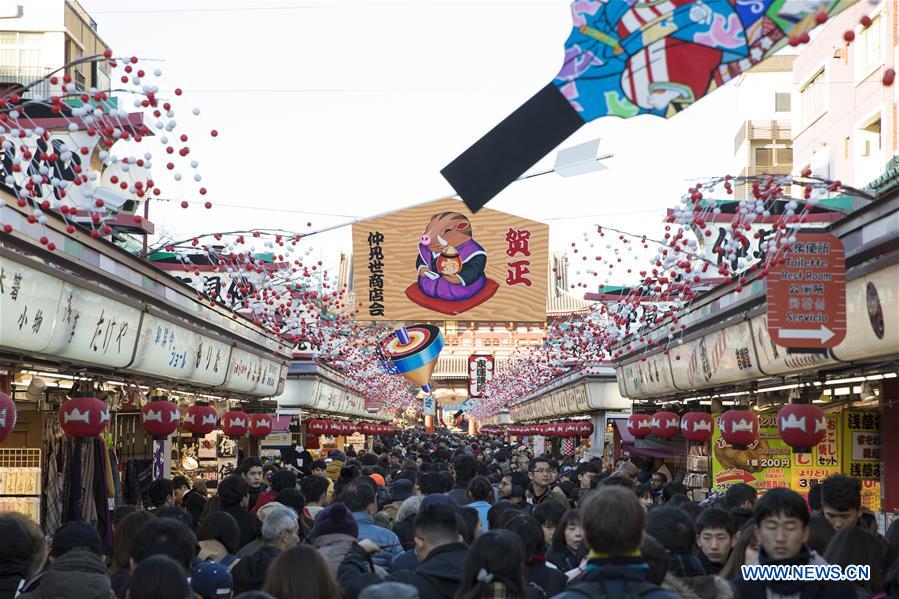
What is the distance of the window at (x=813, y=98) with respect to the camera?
32312 millimetres

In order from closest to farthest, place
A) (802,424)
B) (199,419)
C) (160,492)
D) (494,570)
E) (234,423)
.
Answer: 1. (494,570)
2. (802,424)
3. (160,492)
4. (199,419)
5. (234,423)

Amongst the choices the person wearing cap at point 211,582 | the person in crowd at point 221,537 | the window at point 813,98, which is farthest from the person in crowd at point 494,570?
the window at point 813,98

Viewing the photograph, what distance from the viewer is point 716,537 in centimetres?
781

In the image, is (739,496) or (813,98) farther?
(813,98)

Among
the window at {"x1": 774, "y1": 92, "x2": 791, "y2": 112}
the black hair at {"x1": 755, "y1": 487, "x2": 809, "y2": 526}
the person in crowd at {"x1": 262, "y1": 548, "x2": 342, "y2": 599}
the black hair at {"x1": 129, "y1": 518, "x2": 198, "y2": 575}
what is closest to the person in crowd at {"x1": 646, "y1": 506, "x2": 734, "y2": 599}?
the black hair at {"x1": 755, "y1": 487, "x2": 809, "y2": 526}

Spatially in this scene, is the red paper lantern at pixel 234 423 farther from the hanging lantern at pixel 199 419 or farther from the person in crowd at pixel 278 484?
the person in crowd at pixel 278 484

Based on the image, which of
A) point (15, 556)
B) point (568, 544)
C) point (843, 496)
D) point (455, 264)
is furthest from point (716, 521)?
point (455, 264)

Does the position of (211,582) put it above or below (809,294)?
below

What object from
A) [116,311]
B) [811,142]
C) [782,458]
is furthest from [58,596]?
[811,142]

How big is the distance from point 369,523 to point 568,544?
→ 159 centimetres

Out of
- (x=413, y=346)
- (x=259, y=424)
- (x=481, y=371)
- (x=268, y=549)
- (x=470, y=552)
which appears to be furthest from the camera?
(x=481, y=371)

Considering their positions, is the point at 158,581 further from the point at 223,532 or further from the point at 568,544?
the point at 568,544

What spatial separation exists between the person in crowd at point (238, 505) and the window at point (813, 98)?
26.0 metres

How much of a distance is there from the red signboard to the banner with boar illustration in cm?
1297
